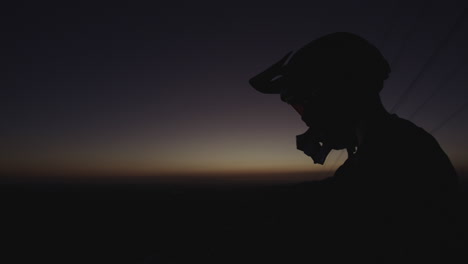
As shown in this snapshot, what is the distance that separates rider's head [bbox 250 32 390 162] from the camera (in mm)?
1523

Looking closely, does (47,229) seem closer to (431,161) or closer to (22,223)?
(22,223)

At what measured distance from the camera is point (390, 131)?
1.21m

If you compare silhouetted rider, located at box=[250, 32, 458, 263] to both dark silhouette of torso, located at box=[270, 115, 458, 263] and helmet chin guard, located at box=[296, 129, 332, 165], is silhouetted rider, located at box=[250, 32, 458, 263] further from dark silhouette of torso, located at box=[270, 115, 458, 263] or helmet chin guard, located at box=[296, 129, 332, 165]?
helmet chin guard, located at box=[296, 129, 332, 165]

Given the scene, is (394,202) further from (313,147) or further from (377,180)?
(313,147)

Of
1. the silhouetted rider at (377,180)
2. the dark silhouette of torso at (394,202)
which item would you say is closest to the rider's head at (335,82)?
the silhouetted rider at (377,180)

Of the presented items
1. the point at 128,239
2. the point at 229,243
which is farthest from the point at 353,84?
the point at 128,239

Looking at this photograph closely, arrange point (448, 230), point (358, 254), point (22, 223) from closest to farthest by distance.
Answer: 1. point (448, 230)
2. point (358, 254)
3. point (22, 223)

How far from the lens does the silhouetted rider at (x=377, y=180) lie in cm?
104

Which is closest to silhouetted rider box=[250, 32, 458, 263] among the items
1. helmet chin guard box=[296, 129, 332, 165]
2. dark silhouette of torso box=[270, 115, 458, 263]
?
dark silhouette of torso box=[270, 115, 458, 263]

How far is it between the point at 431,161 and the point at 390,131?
0.22 m

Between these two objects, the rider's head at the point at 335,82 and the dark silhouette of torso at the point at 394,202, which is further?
the rider's head at the point at 335,82

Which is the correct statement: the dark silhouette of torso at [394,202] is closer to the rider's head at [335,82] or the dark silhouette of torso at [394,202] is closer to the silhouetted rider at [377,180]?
the silhouetted rider at [377,180]

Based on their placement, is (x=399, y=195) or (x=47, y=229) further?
(x=47, y=229)

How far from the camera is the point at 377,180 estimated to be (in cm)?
110
